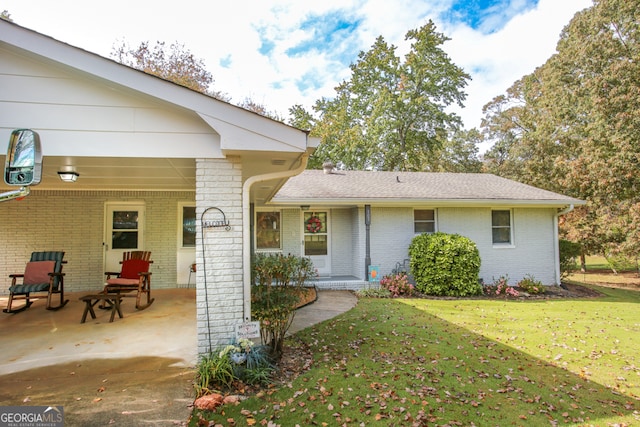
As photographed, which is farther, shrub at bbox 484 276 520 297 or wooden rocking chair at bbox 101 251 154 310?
A: shrub at bbox 484 276 520 297

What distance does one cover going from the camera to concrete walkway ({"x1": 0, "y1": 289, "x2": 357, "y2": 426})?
3193mm

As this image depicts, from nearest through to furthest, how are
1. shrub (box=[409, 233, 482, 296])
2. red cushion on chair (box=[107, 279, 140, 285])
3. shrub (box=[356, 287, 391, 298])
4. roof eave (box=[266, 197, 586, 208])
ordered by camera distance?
red cushion on chair (box=[107, 279, 140, 285]) → shrub (box=[356, 287, 391, 298]) → shrub (box=[409, 233, 482, 296]) → roof eave (box=[266, 197, 586, 208])

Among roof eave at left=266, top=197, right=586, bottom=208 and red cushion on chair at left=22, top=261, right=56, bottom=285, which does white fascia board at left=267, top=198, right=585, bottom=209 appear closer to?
roof eave at left=266, top=197, right=586, bottom=208

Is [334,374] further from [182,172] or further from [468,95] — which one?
[468,95]

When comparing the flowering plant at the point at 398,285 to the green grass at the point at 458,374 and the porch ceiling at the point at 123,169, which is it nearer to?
the green grass at the point at 458,374

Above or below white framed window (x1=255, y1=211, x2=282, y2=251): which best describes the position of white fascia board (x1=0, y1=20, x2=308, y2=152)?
above

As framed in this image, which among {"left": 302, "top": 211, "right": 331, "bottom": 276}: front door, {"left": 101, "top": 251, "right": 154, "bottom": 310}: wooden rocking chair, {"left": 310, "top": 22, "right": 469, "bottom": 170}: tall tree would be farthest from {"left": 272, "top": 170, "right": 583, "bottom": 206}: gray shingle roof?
{"left": 310, "top": 22, "right": 469, "bottom": 170}: tall tree

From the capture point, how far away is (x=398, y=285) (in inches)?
379

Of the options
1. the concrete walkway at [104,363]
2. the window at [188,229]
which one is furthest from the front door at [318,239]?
the concrete walkway at [104,363]

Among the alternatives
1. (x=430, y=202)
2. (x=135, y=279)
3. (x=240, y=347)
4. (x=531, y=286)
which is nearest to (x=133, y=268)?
(x=135, y=279)

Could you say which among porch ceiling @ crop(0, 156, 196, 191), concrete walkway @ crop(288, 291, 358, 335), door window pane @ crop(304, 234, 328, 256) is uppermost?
porch ceiling @ crop(0, 156, 196, 191)

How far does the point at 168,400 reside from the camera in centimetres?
335

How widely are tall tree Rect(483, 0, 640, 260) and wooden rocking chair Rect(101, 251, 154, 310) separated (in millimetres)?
18076

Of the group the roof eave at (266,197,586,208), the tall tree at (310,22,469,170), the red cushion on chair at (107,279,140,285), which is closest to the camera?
the red cushion on chair at (107,279,140,285)
